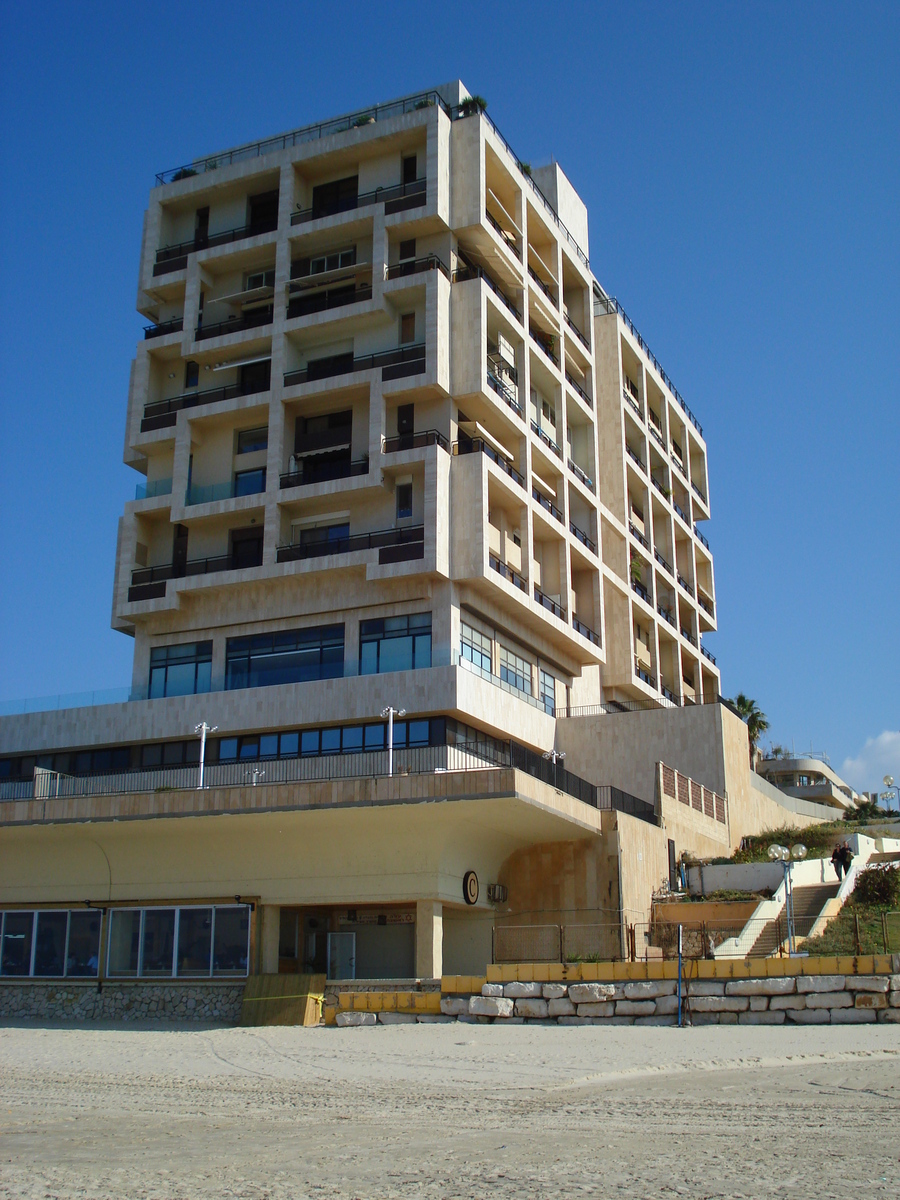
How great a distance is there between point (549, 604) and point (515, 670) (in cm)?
326

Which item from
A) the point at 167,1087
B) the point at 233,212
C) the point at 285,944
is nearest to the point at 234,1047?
the point at 167,1087

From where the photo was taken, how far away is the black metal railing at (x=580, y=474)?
55391mm

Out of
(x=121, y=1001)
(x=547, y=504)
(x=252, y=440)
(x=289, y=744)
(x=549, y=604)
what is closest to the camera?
(x=121, y=1001)

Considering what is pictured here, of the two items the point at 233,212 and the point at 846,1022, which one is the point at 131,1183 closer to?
the point at 846,1022

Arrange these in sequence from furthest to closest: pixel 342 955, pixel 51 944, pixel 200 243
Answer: pixel 200 243, pixel 51 944, pixel 342 955

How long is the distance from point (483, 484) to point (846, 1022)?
1029 inches

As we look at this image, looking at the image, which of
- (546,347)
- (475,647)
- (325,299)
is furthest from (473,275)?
(475,647)

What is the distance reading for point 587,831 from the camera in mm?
36688

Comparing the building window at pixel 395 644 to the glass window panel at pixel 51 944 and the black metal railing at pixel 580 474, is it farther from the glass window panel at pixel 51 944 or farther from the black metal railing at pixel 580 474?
the glass window panel at pixel 51 944

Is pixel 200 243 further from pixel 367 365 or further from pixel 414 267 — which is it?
pixel 367 365

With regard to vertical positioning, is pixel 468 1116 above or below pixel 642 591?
below

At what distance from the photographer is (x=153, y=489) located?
5150cm

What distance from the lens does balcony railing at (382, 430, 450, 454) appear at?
1820 inches

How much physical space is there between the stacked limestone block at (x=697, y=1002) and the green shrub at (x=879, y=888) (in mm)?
12467
